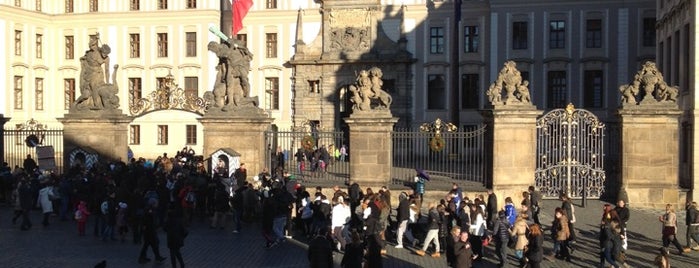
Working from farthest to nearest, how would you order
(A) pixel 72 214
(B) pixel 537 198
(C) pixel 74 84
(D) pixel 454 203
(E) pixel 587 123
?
(C) pixel 74 84, (E) pixel 587 123, (A) pixel 72 214, (B) pixel 537 198, (D) pixel 454 203

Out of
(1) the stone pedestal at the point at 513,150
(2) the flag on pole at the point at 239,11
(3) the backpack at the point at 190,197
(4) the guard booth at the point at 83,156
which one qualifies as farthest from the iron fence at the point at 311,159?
(2) the flag on pole at the point at 239,11

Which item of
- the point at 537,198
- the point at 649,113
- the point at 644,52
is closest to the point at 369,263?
the point at 537,198

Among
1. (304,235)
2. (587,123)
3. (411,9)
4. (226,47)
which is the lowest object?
(304,235)

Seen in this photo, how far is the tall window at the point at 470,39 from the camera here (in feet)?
158

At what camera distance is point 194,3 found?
166ft

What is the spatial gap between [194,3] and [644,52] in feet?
A: 83.9

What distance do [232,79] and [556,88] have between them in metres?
24.2

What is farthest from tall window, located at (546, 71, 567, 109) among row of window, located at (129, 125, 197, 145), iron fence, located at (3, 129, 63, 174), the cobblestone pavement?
iron fence, located at (3, 129, 63, 174)

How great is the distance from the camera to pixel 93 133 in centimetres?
2869

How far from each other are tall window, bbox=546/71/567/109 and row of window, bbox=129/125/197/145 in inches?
796

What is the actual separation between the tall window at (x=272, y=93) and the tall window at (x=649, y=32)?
20.6 m

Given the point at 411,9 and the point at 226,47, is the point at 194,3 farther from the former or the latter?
the point at 226,47

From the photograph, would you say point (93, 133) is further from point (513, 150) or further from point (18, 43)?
point (18, 43)

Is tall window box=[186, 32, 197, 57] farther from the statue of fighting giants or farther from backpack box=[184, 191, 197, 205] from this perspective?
backpack box=[184, 191, 197, 205]
